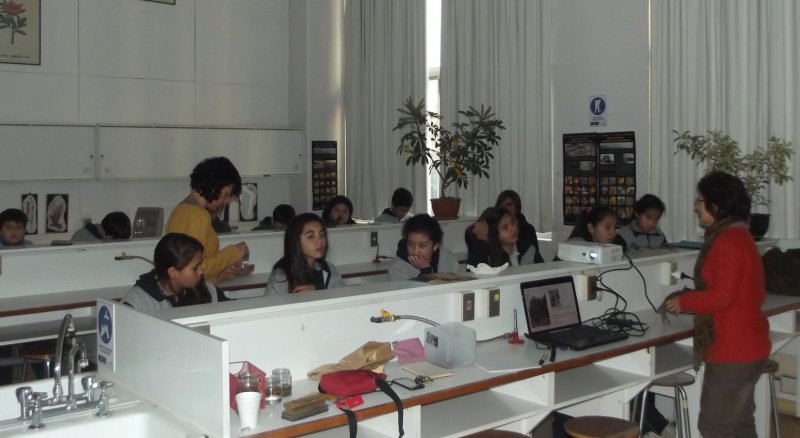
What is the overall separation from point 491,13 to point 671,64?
1.96 m

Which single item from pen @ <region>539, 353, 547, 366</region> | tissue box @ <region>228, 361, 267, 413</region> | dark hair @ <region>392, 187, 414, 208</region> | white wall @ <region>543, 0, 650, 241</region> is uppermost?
white wall @ <region>543, 0, 650, 241</region>

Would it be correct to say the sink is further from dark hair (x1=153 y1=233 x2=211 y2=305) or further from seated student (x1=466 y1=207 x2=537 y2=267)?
seated student (x1=466 y1=207 x2=537 y2=267)

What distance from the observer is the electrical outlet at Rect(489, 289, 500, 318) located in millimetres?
3541

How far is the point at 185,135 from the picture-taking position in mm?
8109

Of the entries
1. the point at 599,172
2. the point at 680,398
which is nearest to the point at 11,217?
the point at 599,172

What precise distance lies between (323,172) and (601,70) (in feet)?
11.3

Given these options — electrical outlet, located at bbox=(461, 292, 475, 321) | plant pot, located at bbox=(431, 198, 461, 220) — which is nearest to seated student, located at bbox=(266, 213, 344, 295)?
electrical outlet, located at bbox=(461, 292, 475, 321)

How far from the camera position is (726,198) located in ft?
11.0

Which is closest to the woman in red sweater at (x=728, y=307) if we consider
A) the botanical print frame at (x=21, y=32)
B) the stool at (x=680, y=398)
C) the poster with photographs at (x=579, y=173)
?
the stool at (x=680, y=398)

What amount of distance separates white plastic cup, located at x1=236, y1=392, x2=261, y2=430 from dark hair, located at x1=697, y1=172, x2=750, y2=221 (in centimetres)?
206

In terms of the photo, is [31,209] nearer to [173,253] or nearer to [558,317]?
[173,253]

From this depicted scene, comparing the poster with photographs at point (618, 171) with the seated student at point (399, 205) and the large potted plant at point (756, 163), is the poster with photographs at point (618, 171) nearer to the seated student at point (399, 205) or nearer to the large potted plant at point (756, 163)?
the large potted plant at point (756, 163)

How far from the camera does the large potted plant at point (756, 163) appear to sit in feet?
17.4

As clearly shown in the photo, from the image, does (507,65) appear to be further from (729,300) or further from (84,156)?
(729,300)
